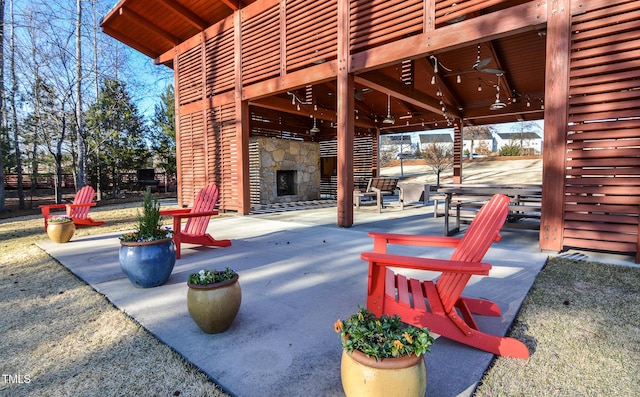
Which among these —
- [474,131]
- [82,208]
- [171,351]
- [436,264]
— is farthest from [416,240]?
[474,131]

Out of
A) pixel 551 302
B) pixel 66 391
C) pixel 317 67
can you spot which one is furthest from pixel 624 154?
pixel 66 391

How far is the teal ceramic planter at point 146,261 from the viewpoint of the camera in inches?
115

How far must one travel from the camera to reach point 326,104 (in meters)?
12.2

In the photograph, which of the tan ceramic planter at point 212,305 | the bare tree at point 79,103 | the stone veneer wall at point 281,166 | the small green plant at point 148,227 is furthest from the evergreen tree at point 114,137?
the tan ceramic planter at point 212,305

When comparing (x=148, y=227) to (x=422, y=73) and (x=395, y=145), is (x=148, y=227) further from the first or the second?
(x=395, y=145)

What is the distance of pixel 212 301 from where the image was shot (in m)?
2.07

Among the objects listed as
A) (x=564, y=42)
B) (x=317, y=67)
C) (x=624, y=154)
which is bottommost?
(x=624, y=154)

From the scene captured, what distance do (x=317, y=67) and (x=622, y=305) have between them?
582cm

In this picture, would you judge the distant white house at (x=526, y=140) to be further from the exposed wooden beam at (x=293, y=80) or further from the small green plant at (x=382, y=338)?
the small green plant at (x=382, y=338)

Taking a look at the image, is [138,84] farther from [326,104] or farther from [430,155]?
[430,155]

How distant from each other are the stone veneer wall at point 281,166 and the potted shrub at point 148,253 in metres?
7.85

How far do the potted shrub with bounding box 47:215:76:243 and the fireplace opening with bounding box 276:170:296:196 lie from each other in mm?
7292

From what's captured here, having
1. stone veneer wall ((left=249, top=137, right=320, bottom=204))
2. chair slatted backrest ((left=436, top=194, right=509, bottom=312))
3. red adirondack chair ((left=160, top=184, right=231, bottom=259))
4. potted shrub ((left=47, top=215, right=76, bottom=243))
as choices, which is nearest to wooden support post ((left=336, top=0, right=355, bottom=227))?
red adirondack chair ((left=160, top=184, right=231, bottom=259))

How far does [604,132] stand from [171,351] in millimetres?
5039
